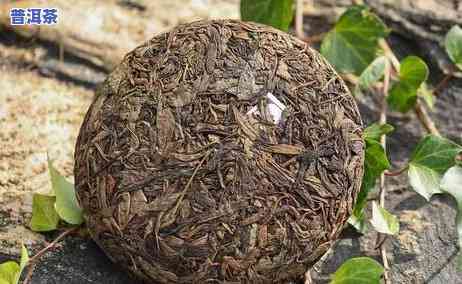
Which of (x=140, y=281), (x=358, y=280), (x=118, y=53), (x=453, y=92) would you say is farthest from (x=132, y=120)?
(x=453, y=92)

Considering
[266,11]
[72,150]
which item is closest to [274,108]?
[266,11]

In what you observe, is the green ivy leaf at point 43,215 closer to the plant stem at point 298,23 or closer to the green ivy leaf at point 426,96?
the plant stem at point 298,23

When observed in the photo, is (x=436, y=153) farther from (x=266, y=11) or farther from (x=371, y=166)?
(x=266, y=11)

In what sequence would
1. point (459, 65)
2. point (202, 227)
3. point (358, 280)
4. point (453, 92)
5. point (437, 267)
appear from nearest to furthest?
point (202, 227), point (358, 280), point (437, 267), point (459, 65), point (453, 92)

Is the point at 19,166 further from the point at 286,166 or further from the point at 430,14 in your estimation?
the point at 430,14

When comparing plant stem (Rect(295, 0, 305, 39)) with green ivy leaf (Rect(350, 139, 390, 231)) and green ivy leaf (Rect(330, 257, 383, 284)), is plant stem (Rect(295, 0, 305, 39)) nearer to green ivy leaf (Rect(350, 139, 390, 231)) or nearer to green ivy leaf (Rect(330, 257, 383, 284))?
green ivy leaf (Rect(350, 139, 390, 231))
